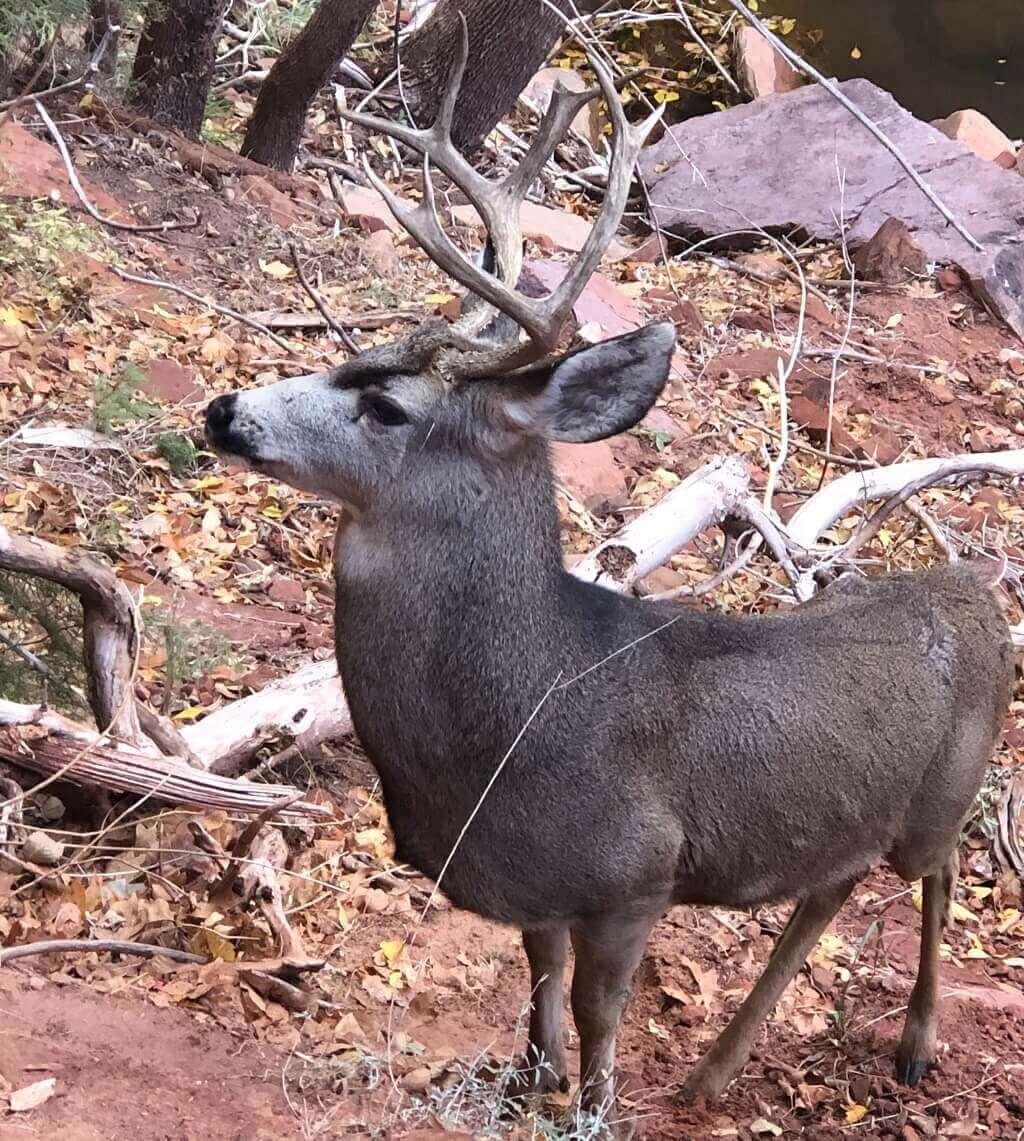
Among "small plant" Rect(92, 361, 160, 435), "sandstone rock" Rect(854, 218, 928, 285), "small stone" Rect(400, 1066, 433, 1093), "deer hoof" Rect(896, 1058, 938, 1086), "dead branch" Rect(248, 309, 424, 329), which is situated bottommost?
"deer hoof" Rect(896, 1058, 938, 1086)

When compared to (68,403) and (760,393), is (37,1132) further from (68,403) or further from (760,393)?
(760,393)

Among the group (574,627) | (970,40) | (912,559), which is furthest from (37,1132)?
(970,40)

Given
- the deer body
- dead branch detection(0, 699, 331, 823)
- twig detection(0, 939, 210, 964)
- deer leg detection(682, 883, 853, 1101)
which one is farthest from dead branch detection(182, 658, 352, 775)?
deer leg detection(682, 883, 853, 1101)

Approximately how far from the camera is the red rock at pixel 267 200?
1041cm

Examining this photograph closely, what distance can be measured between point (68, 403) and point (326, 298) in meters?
2.35

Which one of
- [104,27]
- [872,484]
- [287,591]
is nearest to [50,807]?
[287,591]

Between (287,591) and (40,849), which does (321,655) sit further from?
(40,849)

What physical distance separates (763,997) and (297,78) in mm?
7638

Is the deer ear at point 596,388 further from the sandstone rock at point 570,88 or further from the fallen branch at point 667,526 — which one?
the sandstone rock at point 570,88

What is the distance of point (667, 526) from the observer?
693cm

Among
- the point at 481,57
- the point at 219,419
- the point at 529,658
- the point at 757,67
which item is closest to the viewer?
the point at 219,419

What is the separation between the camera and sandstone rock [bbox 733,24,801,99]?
53.5 ft

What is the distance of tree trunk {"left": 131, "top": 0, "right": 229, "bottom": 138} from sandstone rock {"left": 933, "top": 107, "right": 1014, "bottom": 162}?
9054mm

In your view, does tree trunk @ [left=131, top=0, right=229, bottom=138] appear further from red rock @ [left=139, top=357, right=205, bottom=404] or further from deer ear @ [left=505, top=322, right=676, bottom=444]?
deer ear @ [left=505, top=322, right=676, bottom=444]
